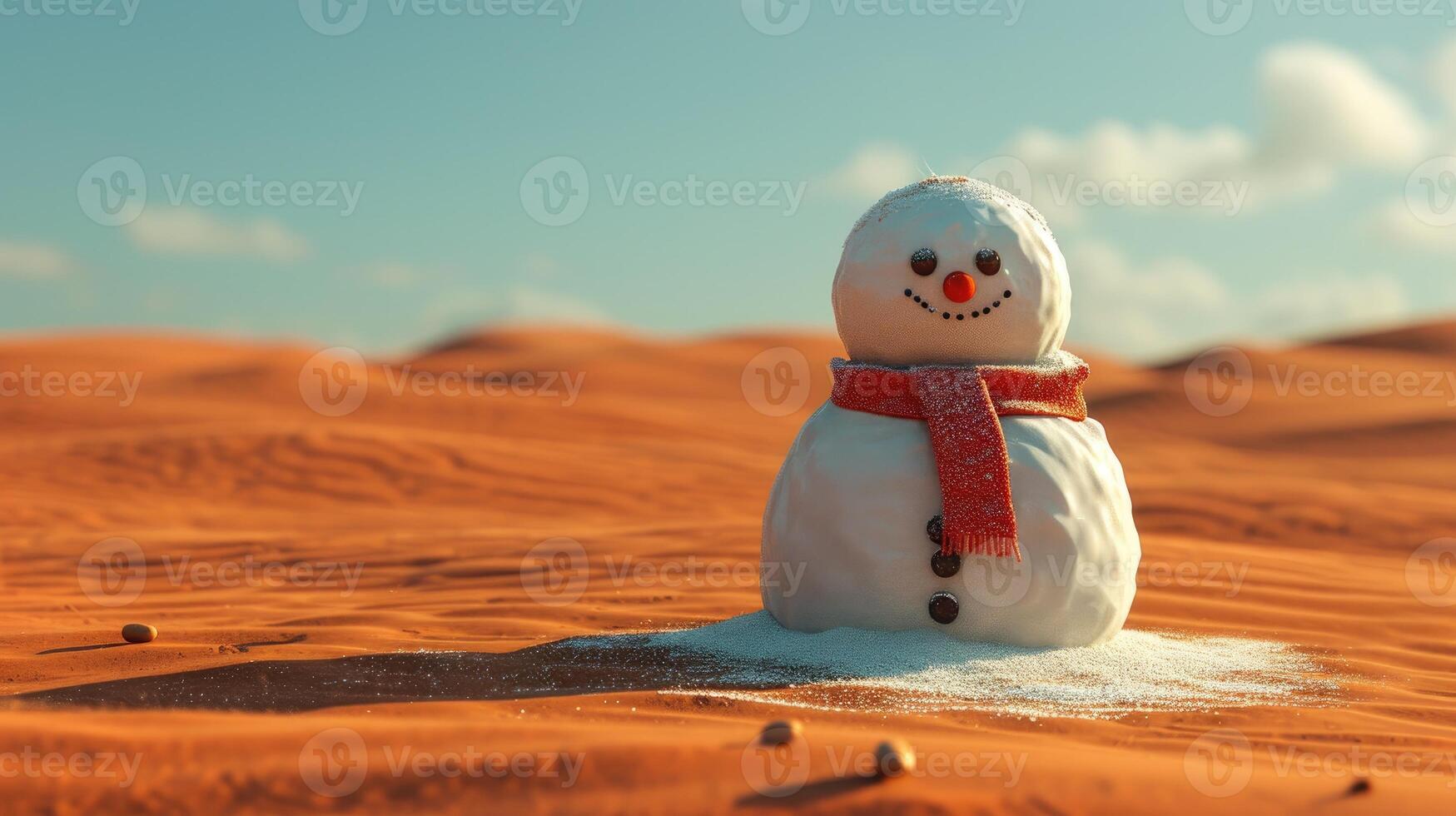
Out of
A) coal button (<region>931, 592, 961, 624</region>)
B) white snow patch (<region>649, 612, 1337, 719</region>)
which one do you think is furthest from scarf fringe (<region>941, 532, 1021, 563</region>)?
white snow patch (<region>649, 612, 1337, 719</region>)

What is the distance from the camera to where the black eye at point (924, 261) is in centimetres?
623

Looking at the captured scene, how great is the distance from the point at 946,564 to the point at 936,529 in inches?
6.9

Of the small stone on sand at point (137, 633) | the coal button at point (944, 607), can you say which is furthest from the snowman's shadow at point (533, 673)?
the small stone on sand at point (137, 633)

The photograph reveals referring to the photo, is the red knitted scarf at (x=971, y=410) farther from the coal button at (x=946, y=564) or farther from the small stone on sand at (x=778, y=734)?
the small stone on sand at (x=778, y=734)

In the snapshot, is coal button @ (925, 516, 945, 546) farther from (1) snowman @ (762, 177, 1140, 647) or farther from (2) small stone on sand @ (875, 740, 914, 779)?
(2) small stone on sand @ (875, 740, 914, 779)

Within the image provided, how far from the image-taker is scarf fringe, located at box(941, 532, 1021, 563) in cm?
596

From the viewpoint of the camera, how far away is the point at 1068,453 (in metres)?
6.31

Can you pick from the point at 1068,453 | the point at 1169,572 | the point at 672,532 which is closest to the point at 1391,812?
the point at 1068,453

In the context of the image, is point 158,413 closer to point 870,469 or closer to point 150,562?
point 150,562

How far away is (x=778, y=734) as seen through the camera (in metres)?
4.30

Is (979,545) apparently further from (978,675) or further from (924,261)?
(924,261)

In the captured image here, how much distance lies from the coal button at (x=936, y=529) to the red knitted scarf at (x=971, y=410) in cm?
2

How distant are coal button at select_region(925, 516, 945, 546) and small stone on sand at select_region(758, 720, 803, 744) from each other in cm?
194

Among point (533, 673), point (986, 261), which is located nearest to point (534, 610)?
point (533, 673)
